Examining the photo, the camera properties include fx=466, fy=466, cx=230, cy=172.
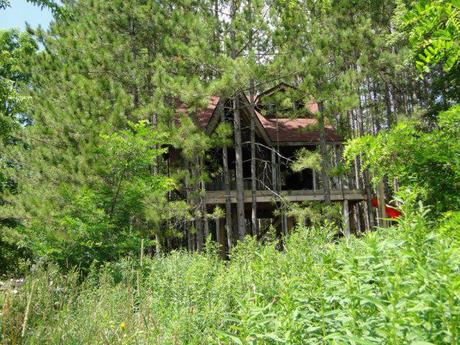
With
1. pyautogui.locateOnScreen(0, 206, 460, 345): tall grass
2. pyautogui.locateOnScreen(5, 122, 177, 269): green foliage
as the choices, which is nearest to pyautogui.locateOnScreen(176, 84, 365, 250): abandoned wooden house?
pyautogui.locateOnScreen(5, 122, 177, 269): green foliage

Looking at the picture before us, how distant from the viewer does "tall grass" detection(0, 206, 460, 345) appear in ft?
5.89

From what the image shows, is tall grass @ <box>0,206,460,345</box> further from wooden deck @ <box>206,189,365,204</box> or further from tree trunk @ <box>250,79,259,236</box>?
wooden deck @ <box>206,189,365,204</box>

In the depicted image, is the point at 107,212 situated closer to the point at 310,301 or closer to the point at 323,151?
the point at 310,301

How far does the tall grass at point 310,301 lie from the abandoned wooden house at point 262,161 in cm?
1166

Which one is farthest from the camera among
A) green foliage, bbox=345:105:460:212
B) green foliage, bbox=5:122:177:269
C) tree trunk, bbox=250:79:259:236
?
tree trunk, bbox=250:79:259:236

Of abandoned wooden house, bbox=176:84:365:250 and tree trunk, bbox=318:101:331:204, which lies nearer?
tree trunk, bbox=318:101:331:204

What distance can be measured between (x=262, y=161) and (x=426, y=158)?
14.8 m

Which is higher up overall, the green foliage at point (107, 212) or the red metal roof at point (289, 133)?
the red metal roof at point (289, 133)

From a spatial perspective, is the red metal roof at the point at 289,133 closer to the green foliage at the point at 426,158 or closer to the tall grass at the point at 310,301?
the tall grass at the point at 310,301

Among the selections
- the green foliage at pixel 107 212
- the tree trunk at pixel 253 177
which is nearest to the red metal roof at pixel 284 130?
the tree trunk at pixel 253 177

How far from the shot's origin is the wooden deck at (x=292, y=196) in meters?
18.5

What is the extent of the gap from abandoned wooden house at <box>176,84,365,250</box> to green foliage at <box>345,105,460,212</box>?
460 inches

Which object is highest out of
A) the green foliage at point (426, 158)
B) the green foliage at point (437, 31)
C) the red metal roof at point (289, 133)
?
the red metal roof at point (289, 133)

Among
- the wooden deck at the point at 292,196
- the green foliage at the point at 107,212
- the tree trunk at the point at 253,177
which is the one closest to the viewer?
the green foliage at the point at 107,212
